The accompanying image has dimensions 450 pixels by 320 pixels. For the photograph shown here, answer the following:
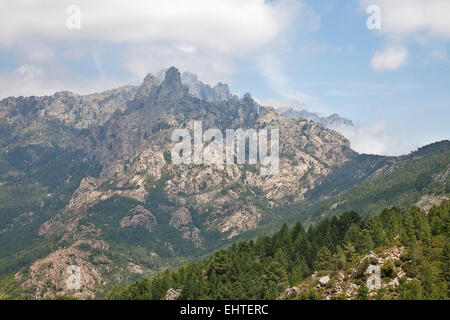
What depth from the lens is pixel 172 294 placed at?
607 ft

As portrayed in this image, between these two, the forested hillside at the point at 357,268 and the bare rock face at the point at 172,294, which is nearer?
the forested hillside at the point at 357,268

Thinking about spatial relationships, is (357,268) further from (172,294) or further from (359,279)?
(172,294)

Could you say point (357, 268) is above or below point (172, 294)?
above

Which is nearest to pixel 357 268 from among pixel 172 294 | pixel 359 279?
pixel 359 279

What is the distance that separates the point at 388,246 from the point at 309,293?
42672 millimetres

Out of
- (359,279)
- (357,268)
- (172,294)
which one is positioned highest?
(357,268)

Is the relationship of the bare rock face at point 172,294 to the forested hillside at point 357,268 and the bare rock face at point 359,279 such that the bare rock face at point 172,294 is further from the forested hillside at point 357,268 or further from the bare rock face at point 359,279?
the bare rock face at point 359,279

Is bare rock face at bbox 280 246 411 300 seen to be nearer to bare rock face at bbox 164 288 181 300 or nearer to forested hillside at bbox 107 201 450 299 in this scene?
forested hillside at bbox 107 201 450 299

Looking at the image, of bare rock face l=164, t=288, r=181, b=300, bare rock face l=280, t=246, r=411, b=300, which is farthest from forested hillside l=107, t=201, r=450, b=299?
bare rock face l=164, t=288, r=181, b=300

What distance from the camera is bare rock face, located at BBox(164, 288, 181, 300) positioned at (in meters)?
182

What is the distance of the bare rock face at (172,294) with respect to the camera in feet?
598

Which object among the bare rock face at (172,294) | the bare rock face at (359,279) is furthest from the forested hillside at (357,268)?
the bare rock face at (172,294)
